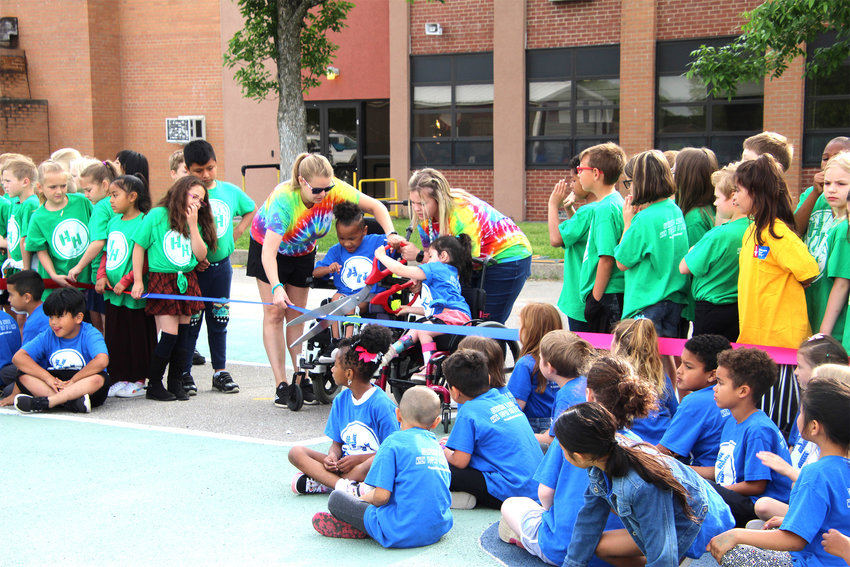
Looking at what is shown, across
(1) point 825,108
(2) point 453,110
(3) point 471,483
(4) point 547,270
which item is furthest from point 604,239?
(2) point 453,110

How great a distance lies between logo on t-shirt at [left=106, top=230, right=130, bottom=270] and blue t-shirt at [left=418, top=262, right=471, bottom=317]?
2.72 meters

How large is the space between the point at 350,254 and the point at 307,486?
8.72 ft

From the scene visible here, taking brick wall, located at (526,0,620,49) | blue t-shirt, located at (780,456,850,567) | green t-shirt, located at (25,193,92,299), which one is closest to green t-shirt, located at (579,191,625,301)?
blue t-shirt, located at (780,456,850,567)

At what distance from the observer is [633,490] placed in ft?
Answer: 11.3

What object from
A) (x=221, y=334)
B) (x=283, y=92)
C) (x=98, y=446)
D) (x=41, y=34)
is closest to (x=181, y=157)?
(x=221, y=334)

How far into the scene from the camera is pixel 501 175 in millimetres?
23141

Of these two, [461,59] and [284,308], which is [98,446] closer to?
[284,308]

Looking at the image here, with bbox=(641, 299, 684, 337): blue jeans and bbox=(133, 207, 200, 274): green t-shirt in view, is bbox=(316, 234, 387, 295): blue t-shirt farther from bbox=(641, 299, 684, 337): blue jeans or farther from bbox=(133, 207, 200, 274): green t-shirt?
bbox=(641, 299, 684, 337): blue jeans

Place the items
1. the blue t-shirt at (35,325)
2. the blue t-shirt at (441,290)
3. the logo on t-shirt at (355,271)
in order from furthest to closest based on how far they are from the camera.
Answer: the blue t-shirt at (35,325)
the logo on t-shirt at (355,271)
the blue t-shirt at (441,290)

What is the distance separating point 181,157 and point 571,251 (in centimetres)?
397

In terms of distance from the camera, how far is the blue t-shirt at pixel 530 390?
5.44 metres

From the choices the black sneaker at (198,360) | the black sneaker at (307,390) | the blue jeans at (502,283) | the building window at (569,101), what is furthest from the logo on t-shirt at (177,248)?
the building window at (569,101)

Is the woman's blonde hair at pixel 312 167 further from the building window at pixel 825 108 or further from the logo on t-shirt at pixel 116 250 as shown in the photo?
the building window at pixel 825 108

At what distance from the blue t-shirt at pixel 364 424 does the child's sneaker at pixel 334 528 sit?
523 mm
